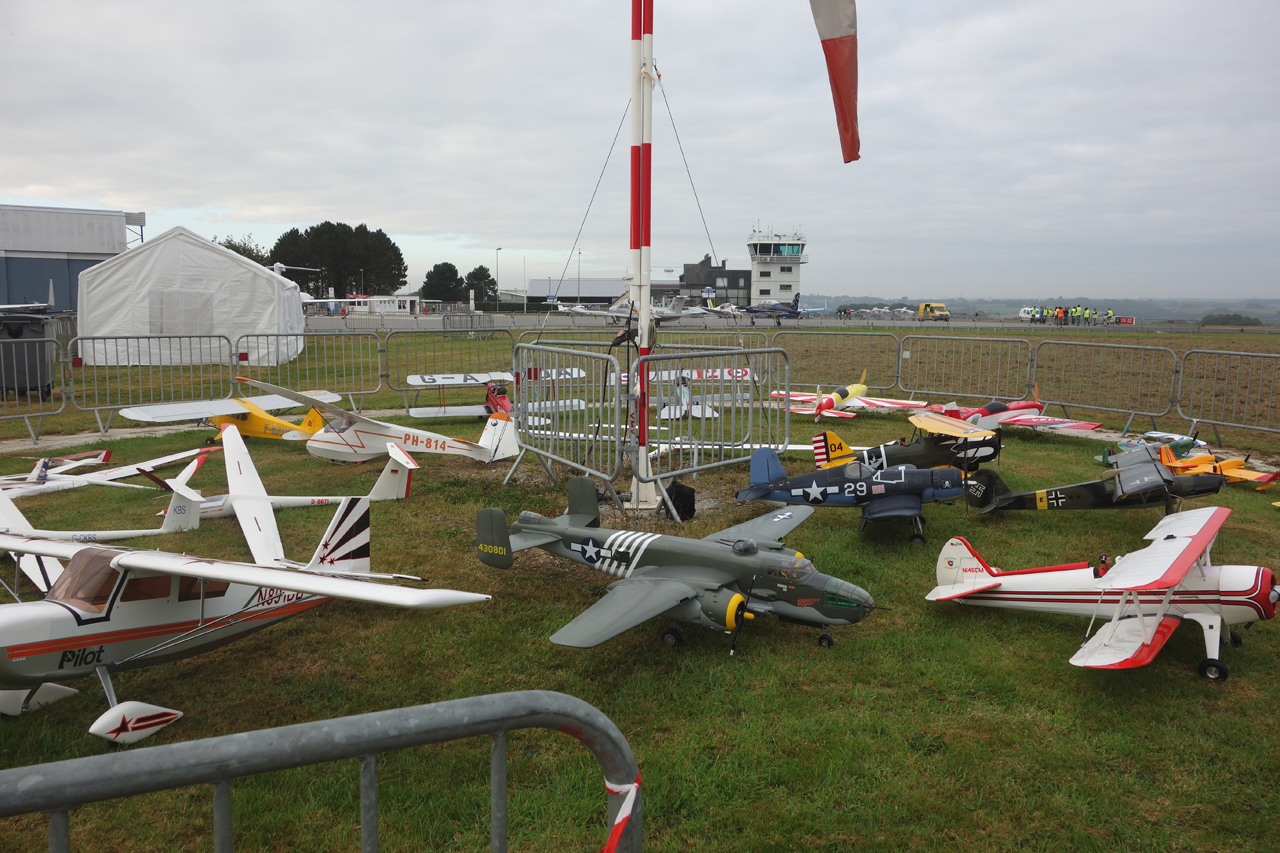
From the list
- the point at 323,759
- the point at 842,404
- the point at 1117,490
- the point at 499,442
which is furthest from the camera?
the point at 842,404

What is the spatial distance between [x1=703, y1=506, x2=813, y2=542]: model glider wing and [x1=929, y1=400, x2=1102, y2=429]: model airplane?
4679 mm

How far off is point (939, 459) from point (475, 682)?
5713 mm

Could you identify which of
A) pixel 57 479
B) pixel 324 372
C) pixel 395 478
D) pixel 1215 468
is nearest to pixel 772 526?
pixel 395 478

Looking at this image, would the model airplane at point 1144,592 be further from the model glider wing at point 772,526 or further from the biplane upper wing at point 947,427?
the biplane upper wing at point 947,427

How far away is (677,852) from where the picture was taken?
2.81 m

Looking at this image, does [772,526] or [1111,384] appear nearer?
[772,526]

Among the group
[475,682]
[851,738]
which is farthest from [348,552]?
[851,738]

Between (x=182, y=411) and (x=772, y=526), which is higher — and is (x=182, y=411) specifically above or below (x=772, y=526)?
above

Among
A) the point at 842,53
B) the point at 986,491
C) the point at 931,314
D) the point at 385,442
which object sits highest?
the point at 931,314

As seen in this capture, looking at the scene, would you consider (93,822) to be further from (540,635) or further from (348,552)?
(540,635)

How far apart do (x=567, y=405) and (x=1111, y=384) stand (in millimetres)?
13876

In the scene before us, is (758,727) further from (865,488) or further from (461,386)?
(461,386)

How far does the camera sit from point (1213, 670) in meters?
4.07

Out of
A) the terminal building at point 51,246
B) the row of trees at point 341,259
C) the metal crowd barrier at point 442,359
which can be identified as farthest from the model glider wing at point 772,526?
the row of trees at point 341,259
